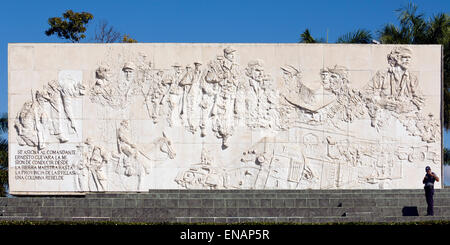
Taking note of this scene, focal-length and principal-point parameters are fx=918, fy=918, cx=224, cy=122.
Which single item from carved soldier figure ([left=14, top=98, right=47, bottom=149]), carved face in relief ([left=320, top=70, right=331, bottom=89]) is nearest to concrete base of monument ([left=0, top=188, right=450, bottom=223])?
carved soldier figure ([left=14, top=98, right=47, bottom=149])

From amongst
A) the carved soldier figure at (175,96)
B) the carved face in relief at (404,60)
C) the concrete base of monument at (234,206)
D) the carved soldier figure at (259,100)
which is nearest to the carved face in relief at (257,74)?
the carved soldier figure at (259,100)

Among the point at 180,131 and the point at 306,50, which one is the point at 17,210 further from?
the point at 306,50

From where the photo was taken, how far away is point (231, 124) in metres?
21.8

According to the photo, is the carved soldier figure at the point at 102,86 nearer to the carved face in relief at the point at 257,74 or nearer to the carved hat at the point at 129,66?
the carved hat at the point at 129,66

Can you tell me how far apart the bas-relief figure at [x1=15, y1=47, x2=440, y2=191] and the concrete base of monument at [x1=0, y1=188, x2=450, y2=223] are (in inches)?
30.3

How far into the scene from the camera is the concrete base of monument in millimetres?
18203

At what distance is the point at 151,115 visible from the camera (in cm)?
2178

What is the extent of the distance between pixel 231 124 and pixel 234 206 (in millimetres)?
2975

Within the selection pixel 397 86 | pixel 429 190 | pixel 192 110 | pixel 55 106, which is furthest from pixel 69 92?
pixel 429 190

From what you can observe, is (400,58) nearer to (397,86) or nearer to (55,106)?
(397,86)

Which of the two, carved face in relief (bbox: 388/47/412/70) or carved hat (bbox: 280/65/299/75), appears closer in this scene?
carved hat (bbox: 280/65/299/75)

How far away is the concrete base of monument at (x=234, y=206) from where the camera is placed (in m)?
18.2

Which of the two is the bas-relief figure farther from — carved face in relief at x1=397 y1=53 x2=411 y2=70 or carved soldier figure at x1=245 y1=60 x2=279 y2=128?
carved face in relief at x1=397 y1=53 x2=411 y2=70
